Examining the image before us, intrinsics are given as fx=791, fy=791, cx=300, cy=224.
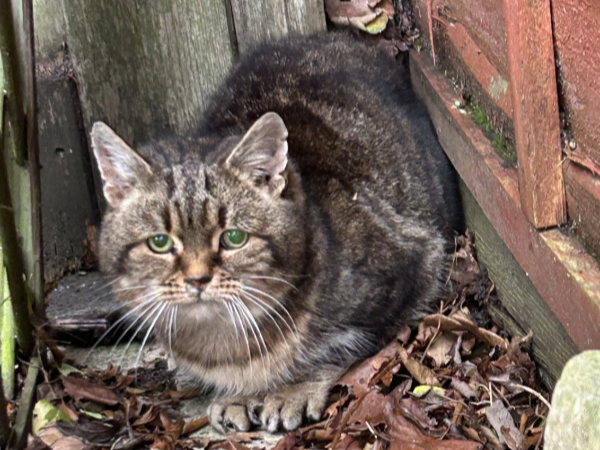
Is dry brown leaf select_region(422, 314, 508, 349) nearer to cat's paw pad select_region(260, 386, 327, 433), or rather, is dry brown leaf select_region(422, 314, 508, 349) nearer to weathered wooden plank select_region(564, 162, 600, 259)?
cat's paw pad select_region(260, 386, 327, 433)

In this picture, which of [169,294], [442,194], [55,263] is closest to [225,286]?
[169,294]

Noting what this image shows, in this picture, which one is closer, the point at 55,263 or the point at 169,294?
the point at 169,294

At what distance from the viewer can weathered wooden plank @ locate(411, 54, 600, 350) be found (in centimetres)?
210

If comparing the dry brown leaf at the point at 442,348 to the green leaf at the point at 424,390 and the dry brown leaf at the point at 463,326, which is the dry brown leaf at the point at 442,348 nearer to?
the dry brown leaf at the point at 463,326

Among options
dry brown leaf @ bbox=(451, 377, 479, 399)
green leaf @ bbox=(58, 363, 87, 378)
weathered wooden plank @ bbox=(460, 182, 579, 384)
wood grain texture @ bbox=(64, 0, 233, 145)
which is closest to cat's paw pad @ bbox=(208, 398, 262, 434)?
green leaf @ bbox=(58, 363, 87, 378)

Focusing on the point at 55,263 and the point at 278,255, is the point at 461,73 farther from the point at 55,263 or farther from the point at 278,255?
the point at 55,263

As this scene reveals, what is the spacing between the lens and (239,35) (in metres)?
3.94

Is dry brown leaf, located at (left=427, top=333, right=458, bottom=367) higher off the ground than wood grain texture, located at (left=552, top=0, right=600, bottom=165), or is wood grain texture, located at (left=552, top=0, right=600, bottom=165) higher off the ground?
wood grain texture, located at (left=552, top=0, right=600, bottom=165)

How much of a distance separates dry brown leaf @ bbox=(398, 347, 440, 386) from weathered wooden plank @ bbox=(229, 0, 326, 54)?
180 centimetres

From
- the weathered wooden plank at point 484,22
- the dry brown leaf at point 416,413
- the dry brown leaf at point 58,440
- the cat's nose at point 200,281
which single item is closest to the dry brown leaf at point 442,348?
the dry brown leaf at point 416,413

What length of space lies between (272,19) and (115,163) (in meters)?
1.46

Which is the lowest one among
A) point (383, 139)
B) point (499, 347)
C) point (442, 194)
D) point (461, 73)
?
point (499, 347)

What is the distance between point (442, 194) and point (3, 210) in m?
1.87

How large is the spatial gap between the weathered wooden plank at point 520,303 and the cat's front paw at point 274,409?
779mm
